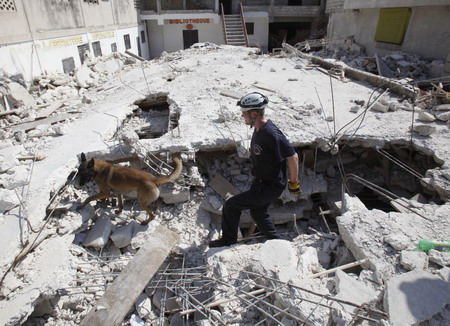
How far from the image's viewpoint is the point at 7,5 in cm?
928

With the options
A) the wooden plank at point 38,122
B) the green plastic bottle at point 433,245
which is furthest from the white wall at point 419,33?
the wooden plank at point 38,122

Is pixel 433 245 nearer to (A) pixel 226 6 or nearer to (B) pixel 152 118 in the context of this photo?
(B) pixel 152 118

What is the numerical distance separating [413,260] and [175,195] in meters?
3.43

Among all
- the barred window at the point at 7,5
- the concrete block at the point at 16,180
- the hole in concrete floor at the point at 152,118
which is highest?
the barred window at the point at 7,5

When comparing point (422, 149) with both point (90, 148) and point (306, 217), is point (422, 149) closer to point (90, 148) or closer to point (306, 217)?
point (306, 217)

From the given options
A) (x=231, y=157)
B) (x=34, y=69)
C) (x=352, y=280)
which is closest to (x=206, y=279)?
(x=352, y=280)

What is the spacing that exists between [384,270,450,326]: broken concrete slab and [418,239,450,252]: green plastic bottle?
41cm

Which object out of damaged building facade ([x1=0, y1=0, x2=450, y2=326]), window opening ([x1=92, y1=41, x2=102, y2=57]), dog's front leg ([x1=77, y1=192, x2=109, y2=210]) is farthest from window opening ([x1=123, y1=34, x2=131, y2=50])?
dog's front leg ([x1=77, y1=192, x2=109, y2=210])

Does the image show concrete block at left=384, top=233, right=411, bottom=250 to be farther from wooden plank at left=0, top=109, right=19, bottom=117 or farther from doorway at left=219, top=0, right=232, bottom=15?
doorway at left=219, top=0, right=232, bottom=15

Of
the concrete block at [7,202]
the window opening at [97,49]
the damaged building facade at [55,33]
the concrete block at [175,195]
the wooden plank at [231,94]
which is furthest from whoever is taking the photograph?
the window opening at [97,49]

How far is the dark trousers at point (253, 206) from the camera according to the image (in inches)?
145

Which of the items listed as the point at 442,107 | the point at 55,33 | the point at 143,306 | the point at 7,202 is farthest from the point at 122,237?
the point at 55,33

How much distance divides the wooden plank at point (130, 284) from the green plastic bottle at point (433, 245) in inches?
110

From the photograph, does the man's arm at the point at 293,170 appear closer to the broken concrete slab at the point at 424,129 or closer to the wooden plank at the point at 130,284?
the wooden plank at the point at 130,284
